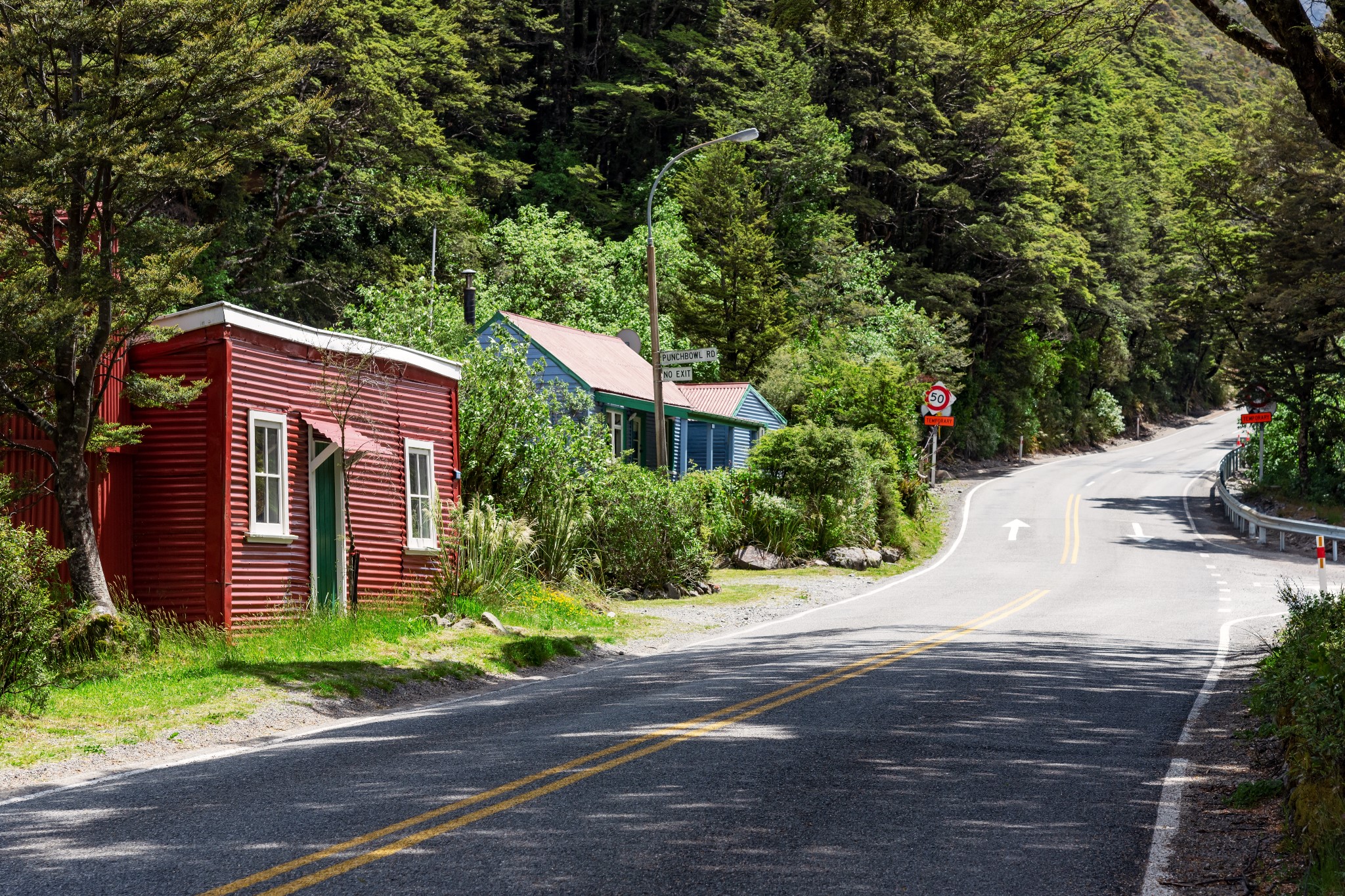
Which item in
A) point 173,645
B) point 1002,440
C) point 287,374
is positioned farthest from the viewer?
point 1002,440

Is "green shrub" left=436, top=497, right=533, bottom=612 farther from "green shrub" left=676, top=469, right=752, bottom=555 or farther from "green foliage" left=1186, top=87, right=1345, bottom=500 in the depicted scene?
"green foliage" left=1186, top=87, right=1345, bottom=500

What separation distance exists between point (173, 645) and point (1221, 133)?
3264 inches

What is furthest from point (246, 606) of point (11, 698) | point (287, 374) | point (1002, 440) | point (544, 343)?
point (1002, 440)

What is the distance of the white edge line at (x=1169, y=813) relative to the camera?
595 cm

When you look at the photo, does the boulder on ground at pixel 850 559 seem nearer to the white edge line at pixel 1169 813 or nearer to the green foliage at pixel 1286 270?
the green foliage at pixel 1286 270

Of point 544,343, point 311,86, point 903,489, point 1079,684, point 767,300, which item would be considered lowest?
point 1079,684

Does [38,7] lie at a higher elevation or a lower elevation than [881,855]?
higher

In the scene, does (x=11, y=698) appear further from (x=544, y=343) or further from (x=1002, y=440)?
(x=1002, y=440)

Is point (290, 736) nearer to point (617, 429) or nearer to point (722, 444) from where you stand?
point (617, 429)

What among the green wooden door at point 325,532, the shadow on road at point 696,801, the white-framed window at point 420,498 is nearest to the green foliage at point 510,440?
the white-framed window at point 420,498

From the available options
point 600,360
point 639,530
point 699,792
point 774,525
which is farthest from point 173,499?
point 600,360

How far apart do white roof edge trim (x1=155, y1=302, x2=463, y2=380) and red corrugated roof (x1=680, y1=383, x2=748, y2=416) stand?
1868cm

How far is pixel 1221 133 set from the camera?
81.6m

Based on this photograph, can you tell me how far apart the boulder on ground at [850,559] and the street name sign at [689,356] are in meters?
7.77
